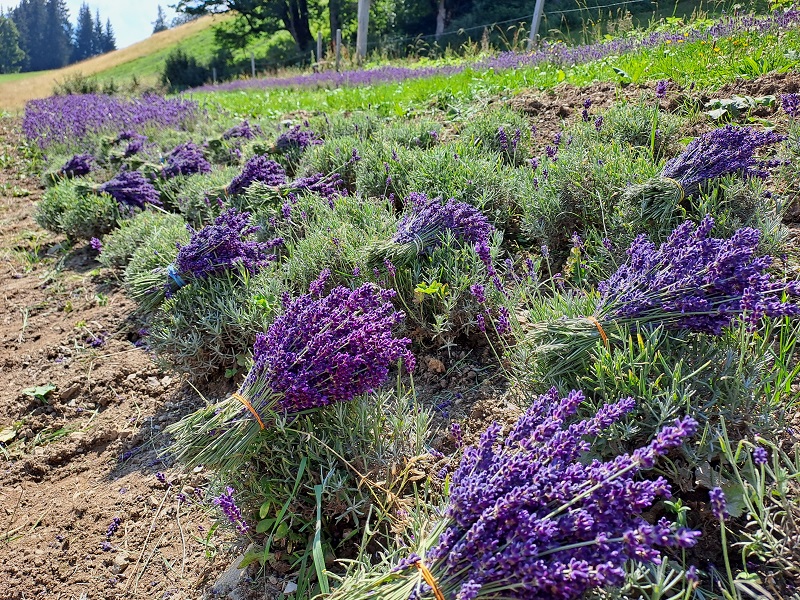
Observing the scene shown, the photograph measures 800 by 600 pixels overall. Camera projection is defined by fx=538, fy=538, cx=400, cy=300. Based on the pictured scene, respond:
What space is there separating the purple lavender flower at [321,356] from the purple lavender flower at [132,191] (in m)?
3.65

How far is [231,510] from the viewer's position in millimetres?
1821

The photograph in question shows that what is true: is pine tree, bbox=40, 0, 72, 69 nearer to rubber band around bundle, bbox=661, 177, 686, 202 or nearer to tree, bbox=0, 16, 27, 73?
tree, bbox=0, 16, 27, 73

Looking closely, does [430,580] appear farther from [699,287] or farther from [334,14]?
[334,14]

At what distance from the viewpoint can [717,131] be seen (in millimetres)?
2678

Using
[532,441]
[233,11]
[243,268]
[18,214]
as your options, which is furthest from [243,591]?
[233,11]

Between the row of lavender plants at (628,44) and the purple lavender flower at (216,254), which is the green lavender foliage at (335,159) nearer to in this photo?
the purple lavender flower at (216,254)

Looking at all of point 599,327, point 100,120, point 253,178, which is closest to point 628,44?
point 253,178

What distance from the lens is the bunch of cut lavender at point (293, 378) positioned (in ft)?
6.05

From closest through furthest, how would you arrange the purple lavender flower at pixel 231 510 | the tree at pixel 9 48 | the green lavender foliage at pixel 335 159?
the purple lavender flower at pixel 231 510 < the green lavender foliage at pixel 335 159 < the tree at pixel 9 48

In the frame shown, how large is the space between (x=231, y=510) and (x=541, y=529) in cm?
110

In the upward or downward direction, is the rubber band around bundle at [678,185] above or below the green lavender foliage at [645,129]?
below

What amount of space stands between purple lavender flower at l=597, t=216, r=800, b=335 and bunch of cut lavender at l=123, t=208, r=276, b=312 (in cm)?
202

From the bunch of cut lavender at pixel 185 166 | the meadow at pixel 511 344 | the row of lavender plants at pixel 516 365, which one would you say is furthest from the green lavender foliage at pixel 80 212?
the row of lavender plants at pixel 516 365

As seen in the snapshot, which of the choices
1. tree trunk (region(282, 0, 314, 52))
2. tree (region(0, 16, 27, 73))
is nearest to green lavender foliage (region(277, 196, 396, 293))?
tree trunk (region(282, 0, 314, 52))
